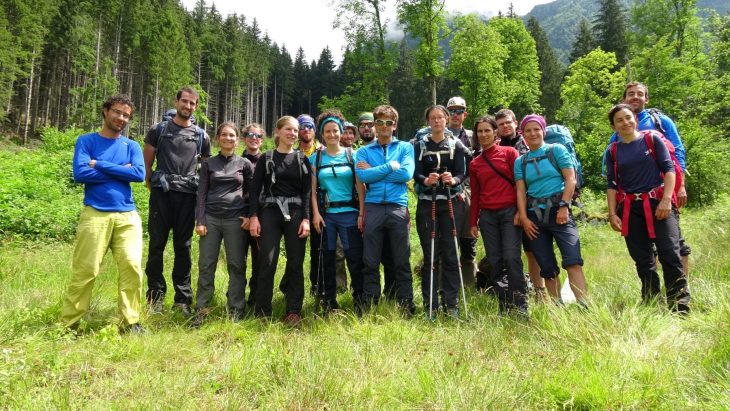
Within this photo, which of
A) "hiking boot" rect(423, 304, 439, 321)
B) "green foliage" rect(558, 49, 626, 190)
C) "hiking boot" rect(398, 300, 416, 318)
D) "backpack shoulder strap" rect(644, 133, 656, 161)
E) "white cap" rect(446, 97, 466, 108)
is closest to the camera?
"backpack shoulder strap" rect(644, 133, 656, 161)

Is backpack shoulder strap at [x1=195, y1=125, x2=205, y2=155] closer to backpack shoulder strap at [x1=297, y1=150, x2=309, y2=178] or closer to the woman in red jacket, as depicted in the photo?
backpack shoulder strap at [x1=297, y1=150, x2=309, y2=178]

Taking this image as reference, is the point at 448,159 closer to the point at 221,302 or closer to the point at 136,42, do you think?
the point at 221,302

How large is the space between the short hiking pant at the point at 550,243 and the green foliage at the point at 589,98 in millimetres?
19287

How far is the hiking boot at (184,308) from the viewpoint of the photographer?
4.83 meters

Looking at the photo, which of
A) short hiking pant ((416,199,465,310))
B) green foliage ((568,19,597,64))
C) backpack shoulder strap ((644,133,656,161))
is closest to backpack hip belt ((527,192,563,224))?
short hiking pant ((416,199,465,310))

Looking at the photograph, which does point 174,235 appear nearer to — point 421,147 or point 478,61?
point 421,147

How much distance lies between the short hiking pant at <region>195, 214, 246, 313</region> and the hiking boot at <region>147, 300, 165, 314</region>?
42 cm

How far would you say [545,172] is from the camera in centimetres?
Result: 437

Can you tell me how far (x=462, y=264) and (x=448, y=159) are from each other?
177cm

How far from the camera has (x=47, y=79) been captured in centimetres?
3738

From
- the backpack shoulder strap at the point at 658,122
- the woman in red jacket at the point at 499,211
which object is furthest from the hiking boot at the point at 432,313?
the backpack shoulder strap at the point at 658,122

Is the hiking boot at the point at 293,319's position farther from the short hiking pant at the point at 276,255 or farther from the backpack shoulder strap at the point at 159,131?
the backpack shoulder strap at the point at 159,131

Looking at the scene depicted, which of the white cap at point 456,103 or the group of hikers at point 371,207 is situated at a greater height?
the white cap at point 456,103

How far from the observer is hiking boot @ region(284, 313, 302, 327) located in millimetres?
4495
